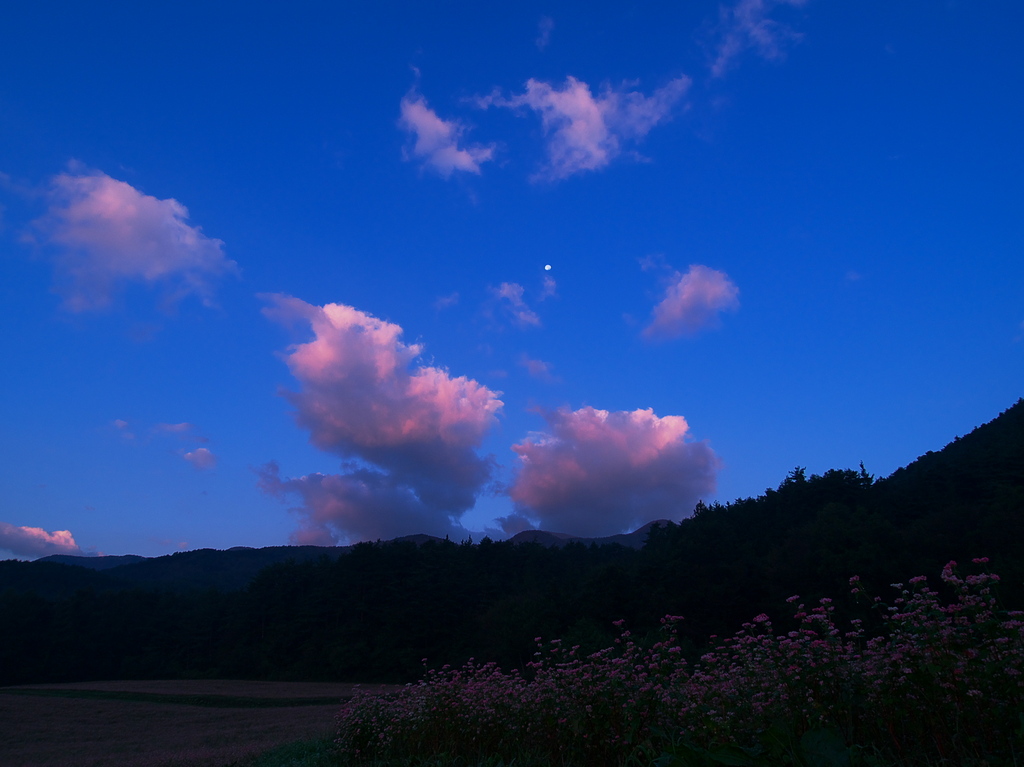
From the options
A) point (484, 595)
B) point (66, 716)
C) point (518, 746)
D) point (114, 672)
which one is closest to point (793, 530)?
point (484, 595)

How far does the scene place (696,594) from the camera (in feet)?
128

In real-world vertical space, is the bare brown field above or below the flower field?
below

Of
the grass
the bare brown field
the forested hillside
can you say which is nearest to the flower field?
the grass

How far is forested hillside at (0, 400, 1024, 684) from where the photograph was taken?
35781 millimetres

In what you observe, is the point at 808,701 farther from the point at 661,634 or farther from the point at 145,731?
the point at 145,731

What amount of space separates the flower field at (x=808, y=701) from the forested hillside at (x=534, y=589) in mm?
27914

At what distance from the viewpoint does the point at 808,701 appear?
4.32 metres

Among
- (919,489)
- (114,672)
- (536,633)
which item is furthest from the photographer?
(114,672)

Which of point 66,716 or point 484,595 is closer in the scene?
point 66,716

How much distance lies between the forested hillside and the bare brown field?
46.8ft

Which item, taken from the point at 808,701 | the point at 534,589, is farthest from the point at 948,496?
the point at 808,701

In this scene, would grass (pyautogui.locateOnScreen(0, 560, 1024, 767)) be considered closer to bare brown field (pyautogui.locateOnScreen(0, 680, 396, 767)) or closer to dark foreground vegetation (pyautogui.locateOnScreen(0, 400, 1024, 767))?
dark foreground vegetation (pyautogui.locateOnScreen(0, 400, 1024, 767))

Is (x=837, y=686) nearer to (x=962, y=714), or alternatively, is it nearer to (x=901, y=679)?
(x=901, y=679)

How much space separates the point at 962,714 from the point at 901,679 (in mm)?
406
